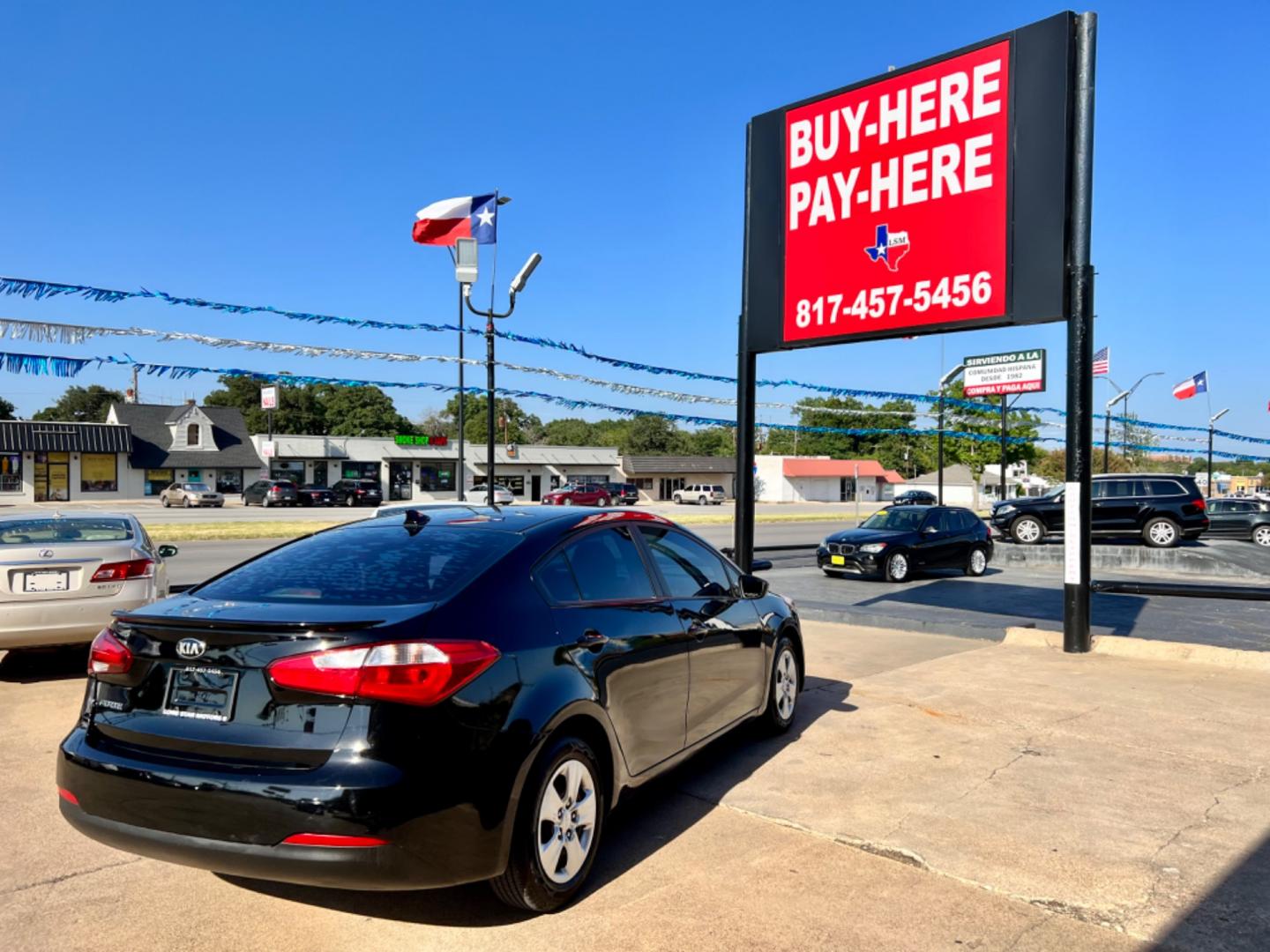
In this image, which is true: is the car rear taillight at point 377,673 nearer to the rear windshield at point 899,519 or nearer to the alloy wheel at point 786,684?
the alloy wheel at point 786,684

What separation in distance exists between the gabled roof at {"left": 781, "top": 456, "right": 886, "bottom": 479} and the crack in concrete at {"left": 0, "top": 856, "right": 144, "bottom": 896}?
79251 mm

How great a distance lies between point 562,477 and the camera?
74000 millimetres

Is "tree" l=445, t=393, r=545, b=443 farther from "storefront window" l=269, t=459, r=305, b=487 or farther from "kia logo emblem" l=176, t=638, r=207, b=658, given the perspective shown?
"kia logo emblem" l=176, t=638, r=207, b=658

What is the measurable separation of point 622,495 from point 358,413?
4860 cm

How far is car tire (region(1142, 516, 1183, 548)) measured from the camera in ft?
75.8

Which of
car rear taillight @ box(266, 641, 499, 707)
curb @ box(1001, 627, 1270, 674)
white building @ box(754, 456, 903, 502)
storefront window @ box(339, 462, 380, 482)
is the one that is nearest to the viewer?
car rear taillight @ box(266, 641, 499, 707)

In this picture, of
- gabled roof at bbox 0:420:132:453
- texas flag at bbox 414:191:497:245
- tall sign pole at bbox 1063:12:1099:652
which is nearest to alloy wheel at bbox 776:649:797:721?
tall sign pole at bbox 1063:12:1099:652

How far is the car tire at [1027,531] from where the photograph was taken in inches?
984

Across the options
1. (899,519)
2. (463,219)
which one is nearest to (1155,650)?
(899,519)

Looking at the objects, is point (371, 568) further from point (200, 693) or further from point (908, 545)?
point (908, 545)

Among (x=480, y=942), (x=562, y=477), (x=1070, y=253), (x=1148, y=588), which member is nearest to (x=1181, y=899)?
(x=480, y=942)

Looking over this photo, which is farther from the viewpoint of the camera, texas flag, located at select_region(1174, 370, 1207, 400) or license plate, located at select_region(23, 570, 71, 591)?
texas flag, located at select_region(1174, 370, 1207, 400)

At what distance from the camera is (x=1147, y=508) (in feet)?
76.7

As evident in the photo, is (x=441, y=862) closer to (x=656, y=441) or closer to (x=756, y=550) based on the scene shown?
(x=756, y=550)
